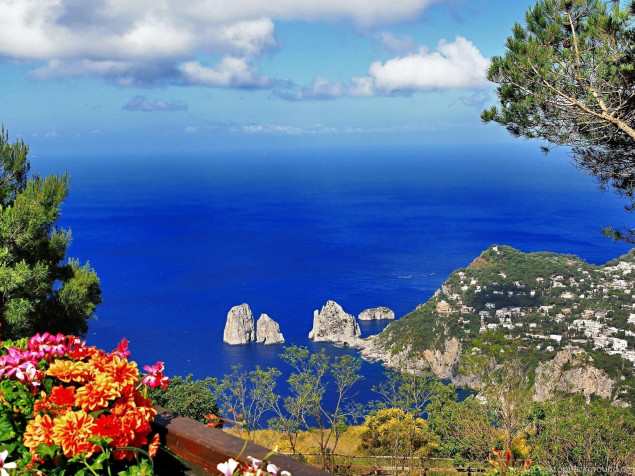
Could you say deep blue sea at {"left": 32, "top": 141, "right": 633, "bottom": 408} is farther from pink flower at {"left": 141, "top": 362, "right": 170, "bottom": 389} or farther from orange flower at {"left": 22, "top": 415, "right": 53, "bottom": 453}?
orange flower at {"left": 22, "top": 415, "right": 53, "bottom": 453}

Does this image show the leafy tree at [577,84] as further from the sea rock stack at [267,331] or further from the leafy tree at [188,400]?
the sea rock stack at [267,331]

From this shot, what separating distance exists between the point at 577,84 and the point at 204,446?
5.44 m

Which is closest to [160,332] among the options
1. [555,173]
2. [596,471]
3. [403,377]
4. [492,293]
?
[492,293]

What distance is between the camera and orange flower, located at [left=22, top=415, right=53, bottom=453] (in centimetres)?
134

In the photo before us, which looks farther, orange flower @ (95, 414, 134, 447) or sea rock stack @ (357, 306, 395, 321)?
sea rock stack @ (357, 306, 395, 321)

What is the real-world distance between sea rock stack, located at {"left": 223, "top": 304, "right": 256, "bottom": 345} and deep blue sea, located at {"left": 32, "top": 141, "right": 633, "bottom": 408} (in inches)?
41.6

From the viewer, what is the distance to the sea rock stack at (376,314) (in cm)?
4409

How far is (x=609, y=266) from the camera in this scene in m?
39.8

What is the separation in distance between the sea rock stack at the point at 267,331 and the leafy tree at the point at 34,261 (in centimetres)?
3370

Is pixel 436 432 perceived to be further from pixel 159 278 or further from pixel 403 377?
pixel 159 278

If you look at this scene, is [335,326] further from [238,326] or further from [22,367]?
[22,367]

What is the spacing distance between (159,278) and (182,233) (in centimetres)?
2227

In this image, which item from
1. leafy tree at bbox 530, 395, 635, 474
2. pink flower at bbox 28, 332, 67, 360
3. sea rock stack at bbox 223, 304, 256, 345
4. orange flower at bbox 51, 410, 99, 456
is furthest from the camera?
sea rock stack at bbox 223, 304, 256, 345

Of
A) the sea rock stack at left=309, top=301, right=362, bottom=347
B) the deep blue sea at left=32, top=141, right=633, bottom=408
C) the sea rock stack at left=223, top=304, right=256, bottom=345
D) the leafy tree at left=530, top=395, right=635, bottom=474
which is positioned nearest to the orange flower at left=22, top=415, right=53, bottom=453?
the leafy tree at left=530, top=395, right=635, bottom=474
